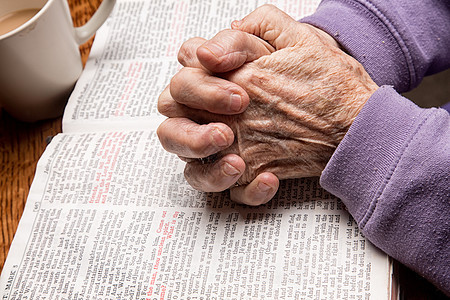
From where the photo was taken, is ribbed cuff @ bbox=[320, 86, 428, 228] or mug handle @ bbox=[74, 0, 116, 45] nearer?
ribbed cuff @ bbox=[320, 86, 428, 228]

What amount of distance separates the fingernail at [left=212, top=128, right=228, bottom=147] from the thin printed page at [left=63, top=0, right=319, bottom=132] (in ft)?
0.62

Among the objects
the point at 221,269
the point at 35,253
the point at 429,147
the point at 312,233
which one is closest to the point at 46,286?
the point at 35,253

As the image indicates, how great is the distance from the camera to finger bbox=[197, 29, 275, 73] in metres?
0.51

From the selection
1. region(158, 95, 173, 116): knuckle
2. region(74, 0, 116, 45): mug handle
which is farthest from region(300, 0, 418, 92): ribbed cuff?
region(74, 0, 116, 45): mug handle

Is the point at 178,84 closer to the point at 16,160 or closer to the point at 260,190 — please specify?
the point at 260,190

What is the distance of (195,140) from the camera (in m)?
0.50

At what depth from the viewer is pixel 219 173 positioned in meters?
0.52

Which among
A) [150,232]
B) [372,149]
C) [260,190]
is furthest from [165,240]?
[372,149]

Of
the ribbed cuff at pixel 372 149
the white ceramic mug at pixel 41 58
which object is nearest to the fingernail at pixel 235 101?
the ribbed cuff at pixel 372 149

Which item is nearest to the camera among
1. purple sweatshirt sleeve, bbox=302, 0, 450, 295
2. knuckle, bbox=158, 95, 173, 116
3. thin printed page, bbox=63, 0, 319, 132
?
purple sweatshirt sleeve, bbox=302, 0, 450, 295

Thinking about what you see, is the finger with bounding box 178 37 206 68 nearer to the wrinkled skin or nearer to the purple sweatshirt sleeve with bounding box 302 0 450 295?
the wrinkled skin

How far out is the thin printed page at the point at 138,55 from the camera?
693 millimetres

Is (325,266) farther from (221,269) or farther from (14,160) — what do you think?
(14,160)

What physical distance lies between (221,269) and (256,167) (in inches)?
4.6
